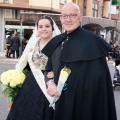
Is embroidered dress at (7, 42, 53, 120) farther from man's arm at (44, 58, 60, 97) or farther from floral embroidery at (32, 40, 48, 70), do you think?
man's arm at (44, 58, 60, 97)

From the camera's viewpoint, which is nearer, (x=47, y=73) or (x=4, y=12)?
(x=47, y=73)

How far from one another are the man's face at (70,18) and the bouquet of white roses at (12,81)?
1531mm

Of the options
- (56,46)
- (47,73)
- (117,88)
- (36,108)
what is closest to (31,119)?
(36,108)

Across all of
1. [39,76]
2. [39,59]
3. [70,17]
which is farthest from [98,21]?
→ [70,17]

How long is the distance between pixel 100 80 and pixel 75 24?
60 cm

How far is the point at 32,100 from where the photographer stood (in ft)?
15.7

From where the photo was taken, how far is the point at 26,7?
2920 centimetres

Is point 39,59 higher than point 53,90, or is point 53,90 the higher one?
point 39,59

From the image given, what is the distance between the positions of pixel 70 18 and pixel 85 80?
62 centimetres

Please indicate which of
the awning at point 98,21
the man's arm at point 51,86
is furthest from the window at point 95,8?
the man's arm at point 51,86

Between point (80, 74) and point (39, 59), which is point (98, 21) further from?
point (80, 74)

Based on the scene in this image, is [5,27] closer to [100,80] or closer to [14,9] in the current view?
[14,9]

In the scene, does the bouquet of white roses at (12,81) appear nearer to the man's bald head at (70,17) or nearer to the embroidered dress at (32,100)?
the embroidered dress at (32,100)

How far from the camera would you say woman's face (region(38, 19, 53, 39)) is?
4691mm
